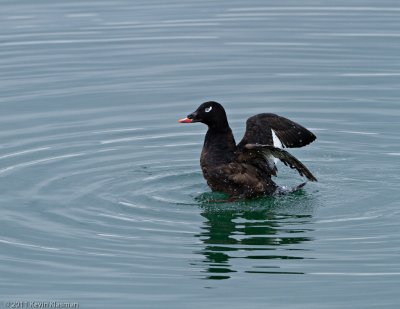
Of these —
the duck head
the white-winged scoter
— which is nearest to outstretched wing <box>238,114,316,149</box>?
the white-winged scoter

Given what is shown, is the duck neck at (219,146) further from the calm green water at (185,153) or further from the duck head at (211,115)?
the calm green water at (185,153)

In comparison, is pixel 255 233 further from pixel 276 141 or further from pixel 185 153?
pixel 185 153

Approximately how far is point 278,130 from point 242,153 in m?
0.63

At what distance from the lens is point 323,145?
1709 centimetres

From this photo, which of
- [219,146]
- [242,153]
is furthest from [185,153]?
[242,153]

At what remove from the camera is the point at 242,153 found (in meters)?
15.3

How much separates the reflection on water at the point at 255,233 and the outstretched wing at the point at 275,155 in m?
0.53

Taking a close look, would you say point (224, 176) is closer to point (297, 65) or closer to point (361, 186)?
point (361, 186)

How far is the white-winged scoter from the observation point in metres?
15.2

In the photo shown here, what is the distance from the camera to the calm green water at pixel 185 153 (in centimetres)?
1214

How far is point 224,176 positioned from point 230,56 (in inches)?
269

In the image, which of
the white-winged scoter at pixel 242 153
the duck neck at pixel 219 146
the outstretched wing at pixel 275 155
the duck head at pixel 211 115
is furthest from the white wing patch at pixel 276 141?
the duck head at pixel 211 115

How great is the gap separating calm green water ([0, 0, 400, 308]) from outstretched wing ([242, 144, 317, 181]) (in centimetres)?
56

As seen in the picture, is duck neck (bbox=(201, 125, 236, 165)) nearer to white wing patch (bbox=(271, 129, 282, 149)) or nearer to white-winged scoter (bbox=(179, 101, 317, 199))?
white-winged scoter (bbox=(179, 101, 317, 199))
